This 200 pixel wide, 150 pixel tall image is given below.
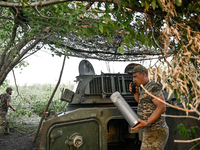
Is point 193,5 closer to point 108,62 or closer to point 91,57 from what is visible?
point 91,57

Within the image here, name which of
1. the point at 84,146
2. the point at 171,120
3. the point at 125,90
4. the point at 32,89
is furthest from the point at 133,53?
the point at 32,89

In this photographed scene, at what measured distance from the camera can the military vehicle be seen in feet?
12.2

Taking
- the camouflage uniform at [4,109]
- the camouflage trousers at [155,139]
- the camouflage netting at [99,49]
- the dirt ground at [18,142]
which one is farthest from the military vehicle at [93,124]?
the camouflage uniform at [4,109]

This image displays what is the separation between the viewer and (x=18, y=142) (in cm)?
719

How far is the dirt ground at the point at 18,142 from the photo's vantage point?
6652 millimetres

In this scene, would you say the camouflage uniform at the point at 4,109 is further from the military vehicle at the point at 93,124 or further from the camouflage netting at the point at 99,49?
the military vehicle at the point at 93,124

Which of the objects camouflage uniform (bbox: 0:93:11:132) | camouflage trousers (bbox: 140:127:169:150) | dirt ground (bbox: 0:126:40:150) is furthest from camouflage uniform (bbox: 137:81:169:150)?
camouflage uniform (bbox: 0:93:11:132)

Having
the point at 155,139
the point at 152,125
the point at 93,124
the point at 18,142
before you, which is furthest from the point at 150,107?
the point at 18,142

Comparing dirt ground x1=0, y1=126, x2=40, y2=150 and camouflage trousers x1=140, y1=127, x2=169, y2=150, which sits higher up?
camouflage trousers x1=140, y1=127, x2=169, y2=150

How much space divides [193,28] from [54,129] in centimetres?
282

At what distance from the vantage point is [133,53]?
7.09 m

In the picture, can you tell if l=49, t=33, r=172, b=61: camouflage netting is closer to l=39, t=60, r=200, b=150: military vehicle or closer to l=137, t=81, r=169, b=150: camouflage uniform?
l=39, t=60, r=200, b=150: military vehicle

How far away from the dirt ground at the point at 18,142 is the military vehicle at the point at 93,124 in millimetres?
2670

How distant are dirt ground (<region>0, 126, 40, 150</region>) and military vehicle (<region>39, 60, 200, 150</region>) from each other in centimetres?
267
